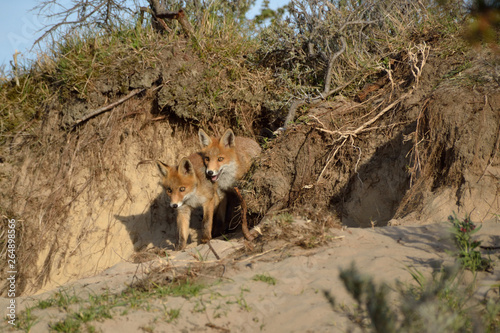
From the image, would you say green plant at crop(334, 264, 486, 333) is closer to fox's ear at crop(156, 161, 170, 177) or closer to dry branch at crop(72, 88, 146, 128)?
fox's ear at crop(156, 161, 170, 177)

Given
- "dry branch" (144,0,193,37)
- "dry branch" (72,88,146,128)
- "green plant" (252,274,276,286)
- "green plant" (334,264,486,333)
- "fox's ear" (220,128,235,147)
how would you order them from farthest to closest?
"dry branch" (144,0,193,37)
"dry branch" (72,88,146,128)
"fox's ear" (220,128,235,147)
"green plant" (252,274,276,286)
"green plant" (334,264,486,333)

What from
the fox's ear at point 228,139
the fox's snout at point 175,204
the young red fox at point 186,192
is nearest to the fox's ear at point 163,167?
the young red fox at point 186,192

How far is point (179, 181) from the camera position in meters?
6.56

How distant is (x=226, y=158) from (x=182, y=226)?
1250mm

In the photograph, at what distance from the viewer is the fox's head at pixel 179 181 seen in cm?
652

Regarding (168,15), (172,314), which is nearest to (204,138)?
(168,15)

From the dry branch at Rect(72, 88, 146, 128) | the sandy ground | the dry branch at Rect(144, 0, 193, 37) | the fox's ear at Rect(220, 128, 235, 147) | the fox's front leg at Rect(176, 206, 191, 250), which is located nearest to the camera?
the sandy ground

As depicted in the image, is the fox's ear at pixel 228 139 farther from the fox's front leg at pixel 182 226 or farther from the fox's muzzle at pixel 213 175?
the fox's front leg at pixel 182 226

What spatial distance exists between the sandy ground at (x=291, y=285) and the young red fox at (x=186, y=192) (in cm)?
220

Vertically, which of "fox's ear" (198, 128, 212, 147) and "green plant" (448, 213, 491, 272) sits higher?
"fox's ear" (198, 128, 212, 147)

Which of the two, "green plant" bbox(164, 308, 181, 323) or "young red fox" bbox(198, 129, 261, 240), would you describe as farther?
"young red fox" bbox(198, 129, 261, 240)

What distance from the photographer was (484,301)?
3.00m

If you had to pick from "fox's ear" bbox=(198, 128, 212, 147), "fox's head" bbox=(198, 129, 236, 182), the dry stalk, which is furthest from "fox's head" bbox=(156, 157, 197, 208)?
the dry stalk

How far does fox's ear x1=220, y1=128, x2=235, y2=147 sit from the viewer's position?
22.3 ft
